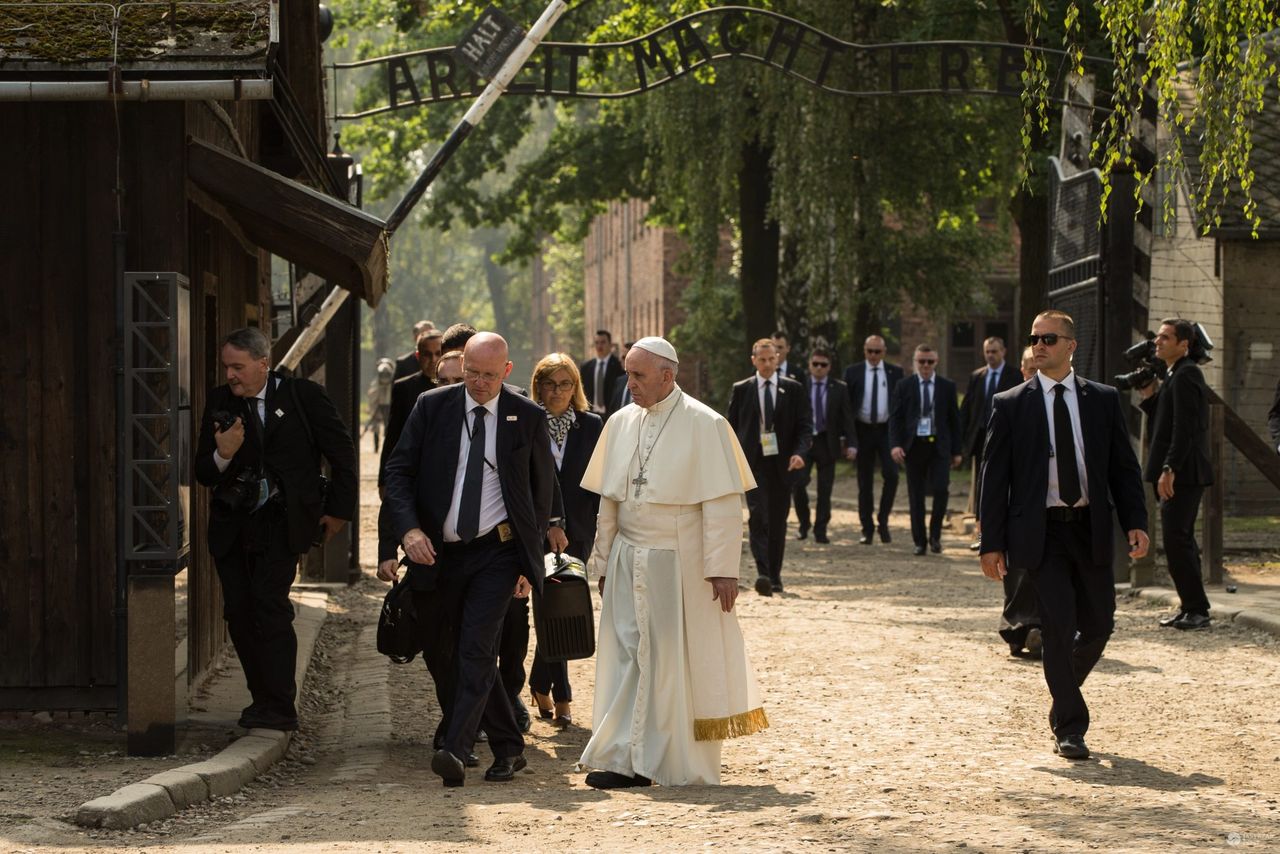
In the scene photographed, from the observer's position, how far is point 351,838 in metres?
7.04

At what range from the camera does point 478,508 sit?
8.64 meters

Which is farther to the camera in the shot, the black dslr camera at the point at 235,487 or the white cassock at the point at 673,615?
the black dslr camera at the point at 235,487

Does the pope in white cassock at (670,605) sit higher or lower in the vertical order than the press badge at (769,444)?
lower

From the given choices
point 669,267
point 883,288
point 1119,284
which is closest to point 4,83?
point 1119,284

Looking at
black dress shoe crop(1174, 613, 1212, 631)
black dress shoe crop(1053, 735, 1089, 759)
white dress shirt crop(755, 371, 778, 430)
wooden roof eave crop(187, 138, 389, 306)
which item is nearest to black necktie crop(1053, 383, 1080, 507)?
black dress shoe crop(1053, 735, 1089, 759)

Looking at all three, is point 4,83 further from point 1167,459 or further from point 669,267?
point 669,267

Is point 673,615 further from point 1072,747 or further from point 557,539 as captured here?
point 1072,747

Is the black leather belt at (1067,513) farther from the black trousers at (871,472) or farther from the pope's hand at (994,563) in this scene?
the black trousers at (871,472)

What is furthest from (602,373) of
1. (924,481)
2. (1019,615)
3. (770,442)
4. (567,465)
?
(567,465)

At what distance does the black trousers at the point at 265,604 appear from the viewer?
9.46m

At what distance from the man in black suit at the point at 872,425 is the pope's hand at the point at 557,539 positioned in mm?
11801

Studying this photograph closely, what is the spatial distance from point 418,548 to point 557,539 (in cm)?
112

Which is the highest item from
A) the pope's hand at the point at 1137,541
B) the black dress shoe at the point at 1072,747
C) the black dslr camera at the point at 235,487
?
the black dslr camera at the point at 235,487


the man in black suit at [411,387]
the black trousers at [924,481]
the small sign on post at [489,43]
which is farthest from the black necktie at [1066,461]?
the black trousers at [924,481]
